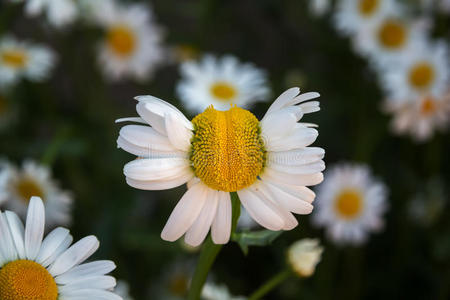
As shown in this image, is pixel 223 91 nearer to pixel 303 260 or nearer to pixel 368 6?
pixel 368 6

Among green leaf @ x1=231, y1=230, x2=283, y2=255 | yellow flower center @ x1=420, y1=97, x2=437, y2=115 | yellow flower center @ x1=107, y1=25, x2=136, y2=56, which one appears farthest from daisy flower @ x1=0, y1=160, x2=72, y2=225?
yellow flower center @ x1=420, y1=97, x2=437, y2=115

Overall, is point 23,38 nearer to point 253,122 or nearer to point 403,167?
point 403,167

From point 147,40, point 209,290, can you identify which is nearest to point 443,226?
point 209,290

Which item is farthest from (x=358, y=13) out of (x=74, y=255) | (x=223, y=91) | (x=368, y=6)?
(x=74, y=255)

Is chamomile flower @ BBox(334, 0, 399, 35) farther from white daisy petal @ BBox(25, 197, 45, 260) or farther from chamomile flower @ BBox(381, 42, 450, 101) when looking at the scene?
white daisy petal @ BBox(25, 197, 45, 260)

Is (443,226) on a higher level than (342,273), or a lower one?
higher

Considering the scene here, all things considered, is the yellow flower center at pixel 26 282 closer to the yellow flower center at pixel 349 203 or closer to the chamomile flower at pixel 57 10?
the chamomile flower at pixel 57 10

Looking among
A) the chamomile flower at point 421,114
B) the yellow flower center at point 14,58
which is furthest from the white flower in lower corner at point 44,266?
the chamomile flower at point 421,114
